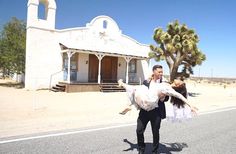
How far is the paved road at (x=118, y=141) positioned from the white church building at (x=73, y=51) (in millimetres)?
14534

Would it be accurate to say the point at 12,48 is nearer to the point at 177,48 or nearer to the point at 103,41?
the point at 103,41

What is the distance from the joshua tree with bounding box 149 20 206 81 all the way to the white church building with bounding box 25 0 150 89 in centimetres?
267

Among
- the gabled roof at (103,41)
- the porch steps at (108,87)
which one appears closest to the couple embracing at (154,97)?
the gabled roof at (103,41)

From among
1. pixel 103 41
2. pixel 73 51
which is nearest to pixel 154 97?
pixel 73 51

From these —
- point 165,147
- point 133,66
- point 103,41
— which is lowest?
point 165,147

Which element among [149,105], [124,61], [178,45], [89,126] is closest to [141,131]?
[149,105]

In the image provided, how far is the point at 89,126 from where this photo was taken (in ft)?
28.4

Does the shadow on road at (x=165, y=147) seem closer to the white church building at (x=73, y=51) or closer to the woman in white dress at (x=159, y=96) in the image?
the woman in white dress at (x=159, y=96)

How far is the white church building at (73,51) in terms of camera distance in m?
22.4

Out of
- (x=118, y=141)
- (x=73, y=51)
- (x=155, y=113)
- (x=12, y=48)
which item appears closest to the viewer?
(x=155, y=113)

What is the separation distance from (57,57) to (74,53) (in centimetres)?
150

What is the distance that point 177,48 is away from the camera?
23891mm

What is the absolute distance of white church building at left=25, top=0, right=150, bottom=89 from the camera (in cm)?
2239

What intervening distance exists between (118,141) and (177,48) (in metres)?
18.3
